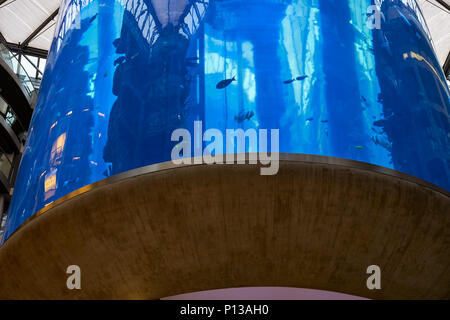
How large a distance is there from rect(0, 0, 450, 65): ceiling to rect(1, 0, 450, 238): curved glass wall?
64.4ft

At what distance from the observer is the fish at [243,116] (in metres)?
7.95

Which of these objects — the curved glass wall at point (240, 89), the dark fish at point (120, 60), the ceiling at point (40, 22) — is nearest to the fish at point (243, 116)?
the curved glass wall at point (240, 89)

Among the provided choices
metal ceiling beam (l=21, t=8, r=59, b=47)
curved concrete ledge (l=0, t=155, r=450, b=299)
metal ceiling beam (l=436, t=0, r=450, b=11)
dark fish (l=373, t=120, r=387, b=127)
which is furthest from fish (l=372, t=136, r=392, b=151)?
metal ceiling beam (l=21, t=8, r=59, b=47)

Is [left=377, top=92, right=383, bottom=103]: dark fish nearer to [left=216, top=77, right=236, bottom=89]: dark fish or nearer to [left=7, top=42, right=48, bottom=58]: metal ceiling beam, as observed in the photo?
[left=216, top=77, right=236, bottom=89]: dark fish

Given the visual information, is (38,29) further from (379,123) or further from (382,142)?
(382,142)

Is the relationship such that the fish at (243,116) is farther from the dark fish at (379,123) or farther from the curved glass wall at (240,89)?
the dark fish at (379,123)

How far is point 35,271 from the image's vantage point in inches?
405

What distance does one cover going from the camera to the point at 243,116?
798 cm

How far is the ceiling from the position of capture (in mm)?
27750

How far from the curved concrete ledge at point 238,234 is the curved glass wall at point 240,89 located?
1.19 ft

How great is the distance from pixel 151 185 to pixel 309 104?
2.67 m

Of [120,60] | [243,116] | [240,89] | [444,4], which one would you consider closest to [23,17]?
[444,4]
